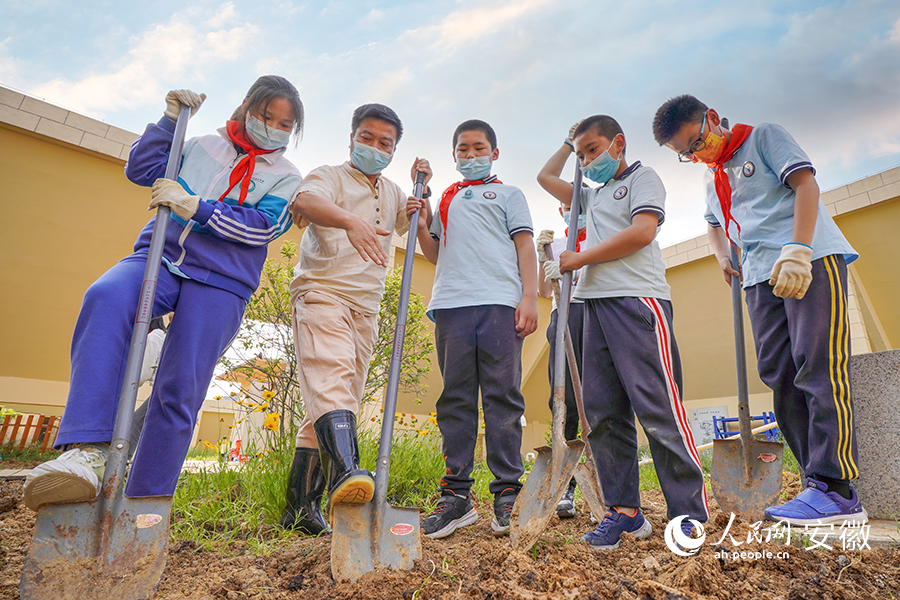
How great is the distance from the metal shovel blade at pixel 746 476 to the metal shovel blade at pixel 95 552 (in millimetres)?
2102

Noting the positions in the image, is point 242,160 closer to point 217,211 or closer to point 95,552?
point 217,211

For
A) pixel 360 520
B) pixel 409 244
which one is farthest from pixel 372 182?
pixel 360 520

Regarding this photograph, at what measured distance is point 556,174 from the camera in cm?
279

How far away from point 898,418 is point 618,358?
4.49 feet

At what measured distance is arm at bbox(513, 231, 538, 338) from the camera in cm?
241

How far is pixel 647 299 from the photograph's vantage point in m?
2.06

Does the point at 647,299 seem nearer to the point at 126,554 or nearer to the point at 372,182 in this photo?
the point at 372,182

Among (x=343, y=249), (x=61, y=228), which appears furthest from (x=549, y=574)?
(x=61, y=228)

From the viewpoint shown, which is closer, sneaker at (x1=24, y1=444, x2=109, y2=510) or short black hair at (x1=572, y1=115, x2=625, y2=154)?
sneaker at (x1=24, y1=444, x2=109, y2=510)

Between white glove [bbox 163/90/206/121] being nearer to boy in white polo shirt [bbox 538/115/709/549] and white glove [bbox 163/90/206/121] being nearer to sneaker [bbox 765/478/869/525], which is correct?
boy in white polo shirt [bbox 538/115/709/549]

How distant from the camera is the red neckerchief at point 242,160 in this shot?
6.61 feet

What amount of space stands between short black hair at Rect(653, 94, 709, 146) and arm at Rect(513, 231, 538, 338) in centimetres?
81

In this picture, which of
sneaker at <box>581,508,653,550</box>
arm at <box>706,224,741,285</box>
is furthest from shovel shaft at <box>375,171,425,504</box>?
arm at <box>706,224,741,285</box>

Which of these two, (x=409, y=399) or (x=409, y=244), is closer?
(x=409, y=244)
